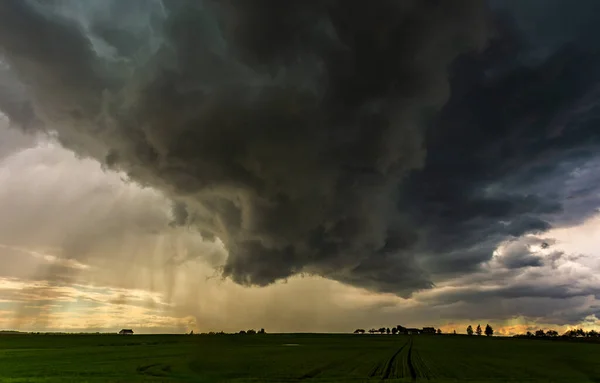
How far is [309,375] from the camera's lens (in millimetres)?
65312

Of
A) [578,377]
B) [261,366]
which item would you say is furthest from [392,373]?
[578,377]

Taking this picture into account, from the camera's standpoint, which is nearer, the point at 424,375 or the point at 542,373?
the point at 424,375

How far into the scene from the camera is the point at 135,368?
7512 centimetres

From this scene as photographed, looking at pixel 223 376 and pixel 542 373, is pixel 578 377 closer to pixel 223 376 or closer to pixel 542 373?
pixel 542 373

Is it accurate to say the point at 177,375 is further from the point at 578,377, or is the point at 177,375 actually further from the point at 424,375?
the point at 578,377

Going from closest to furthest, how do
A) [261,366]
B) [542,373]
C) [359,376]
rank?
[359,376]
[542,373]
[261,366]

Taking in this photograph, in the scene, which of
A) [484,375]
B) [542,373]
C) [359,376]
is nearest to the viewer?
[359,376]

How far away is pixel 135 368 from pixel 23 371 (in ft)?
56.8

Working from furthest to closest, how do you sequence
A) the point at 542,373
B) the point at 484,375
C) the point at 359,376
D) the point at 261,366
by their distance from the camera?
the point at 261,366 < the point at 542,373 < the point at 484,375 < the point at 359,376

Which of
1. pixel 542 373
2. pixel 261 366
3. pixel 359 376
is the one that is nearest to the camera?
pixel 359 376

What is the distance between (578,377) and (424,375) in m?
25.6

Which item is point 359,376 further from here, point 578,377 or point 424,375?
point 578,377

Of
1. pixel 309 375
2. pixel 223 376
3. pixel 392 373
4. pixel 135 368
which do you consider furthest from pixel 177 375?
pixel 392 373

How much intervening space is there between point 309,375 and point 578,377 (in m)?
43.6
